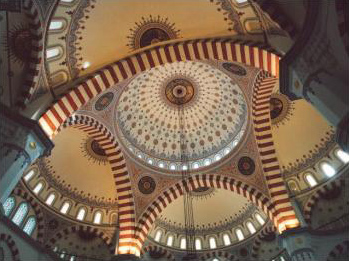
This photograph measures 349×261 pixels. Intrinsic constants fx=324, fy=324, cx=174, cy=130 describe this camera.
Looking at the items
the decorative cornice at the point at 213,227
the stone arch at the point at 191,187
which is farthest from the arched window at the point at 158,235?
the stone arch at the point at 191,187

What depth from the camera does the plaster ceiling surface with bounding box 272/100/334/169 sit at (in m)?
12.7

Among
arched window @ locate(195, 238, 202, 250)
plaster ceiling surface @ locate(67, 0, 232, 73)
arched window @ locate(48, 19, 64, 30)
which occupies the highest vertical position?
plaster ceiling surface @ locate(67, 0, 232, 73)

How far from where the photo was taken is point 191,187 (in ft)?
43.9

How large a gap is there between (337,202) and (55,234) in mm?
10774

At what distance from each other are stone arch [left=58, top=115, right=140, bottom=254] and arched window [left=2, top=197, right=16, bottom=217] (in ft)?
11.1

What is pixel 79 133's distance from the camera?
1317 centimetres

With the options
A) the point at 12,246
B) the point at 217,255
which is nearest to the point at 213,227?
the point at 217,255

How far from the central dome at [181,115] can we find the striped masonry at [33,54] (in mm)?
4982

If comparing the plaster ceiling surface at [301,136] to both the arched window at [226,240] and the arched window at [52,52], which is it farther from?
the arched window at [52,52]

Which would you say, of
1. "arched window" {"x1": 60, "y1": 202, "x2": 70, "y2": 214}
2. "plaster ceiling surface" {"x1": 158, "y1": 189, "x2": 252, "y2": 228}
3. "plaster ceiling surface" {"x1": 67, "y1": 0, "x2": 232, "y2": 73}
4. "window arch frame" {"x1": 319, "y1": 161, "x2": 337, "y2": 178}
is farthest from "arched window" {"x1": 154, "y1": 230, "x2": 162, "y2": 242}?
"plaster ceiling surface" {"x1": 67, "y1": 0, "x2": 232, "y2": 73}

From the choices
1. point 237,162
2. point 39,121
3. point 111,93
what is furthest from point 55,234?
point 237,162

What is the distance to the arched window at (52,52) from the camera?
7.73m

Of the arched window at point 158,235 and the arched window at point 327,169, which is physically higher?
the arched window at point 327,169

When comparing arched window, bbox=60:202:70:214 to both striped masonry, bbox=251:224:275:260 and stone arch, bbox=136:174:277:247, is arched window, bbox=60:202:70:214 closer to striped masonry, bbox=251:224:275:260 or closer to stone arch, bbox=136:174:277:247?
stone arch, bbox=136:174:277:247
